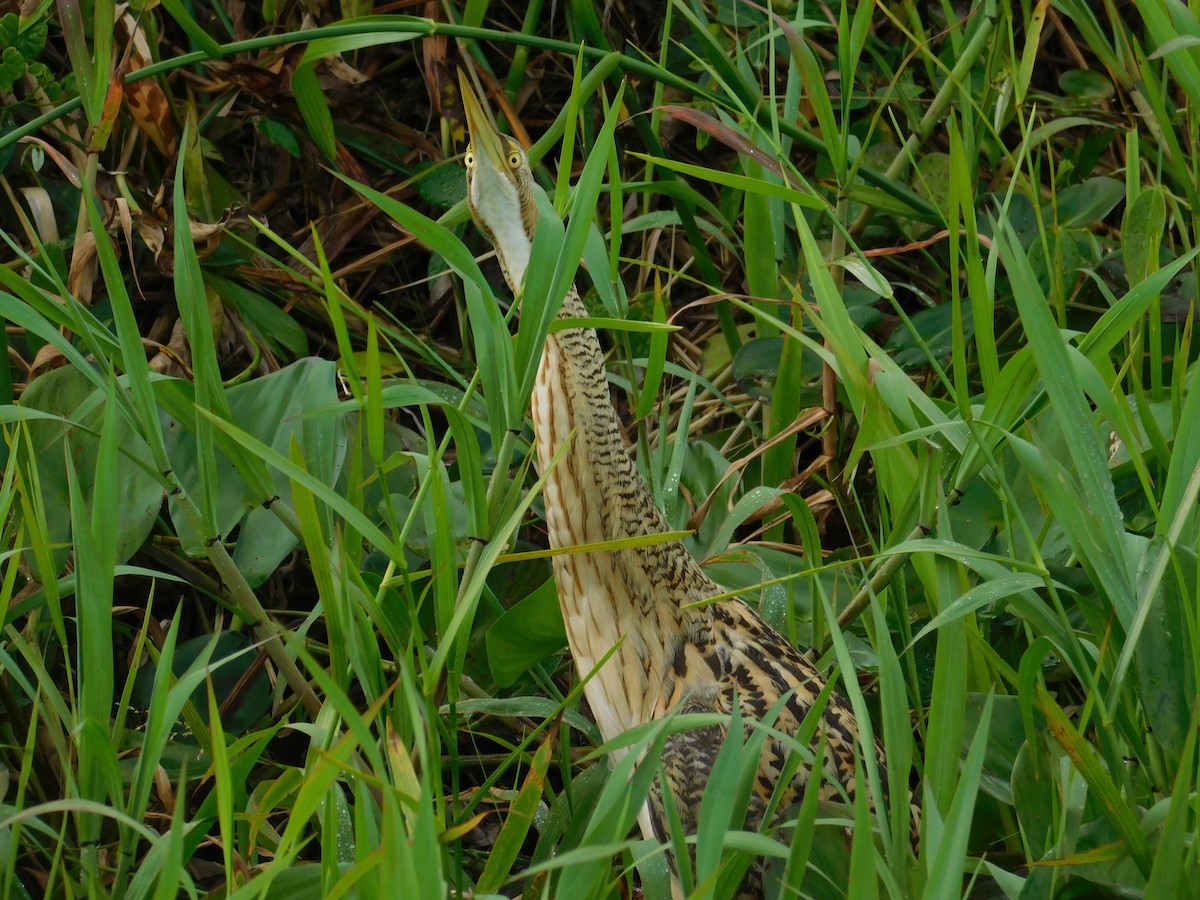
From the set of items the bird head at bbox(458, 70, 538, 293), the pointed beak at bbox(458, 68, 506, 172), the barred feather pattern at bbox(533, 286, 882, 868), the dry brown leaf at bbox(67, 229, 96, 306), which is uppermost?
the pointed beak at bbox(458, 68, 506, 172)

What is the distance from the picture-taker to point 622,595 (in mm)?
1450

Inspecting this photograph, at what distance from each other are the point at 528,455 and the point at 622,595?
0.86 ft

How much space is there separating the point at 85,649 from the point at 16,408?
27 cm

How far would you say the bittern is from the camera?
1419 millimetres

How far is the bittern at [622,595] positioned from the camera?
4.66 ft

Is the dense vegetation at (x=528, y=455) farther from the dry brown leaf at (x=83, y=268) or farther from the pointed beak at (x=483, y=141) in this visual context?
the pointed beak at (x=483, y=141)

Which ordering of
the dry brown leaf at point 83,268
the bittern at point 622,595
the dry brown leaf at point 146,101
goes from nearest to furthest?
the bittern at point 622,595 → the dry brown leaf at point 83,268 → the dry brown leaf at point 146,101

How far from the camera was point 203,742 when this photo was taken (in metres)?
1.27

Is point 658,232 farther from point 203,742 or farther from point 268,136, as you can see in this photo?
point 203,742

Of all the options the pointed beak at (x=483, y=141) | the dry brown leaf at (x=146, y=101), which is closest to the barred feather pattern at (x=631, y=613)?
the pointed beak at (x=483, y=141)

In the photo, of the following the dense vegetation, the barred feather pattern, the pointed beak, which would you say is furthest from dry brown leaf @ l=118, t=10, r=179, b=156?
the barred feather pattern

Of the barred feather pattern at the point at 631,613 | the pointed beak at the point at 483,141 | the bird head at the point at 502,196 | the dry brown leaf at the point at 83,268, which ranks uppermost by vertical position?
the pointed beak at the point at 483,141

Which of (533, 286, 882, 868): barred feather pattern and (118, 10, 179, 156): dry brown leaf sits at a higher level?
(118, 10, 179, 156): dry brown leaf

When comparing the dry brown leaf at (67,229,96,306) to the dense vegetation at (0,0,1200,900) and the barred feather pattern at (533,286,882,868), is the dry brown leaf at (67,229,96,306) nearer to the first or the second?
the dense vegetation at (0,0,1200,900)
